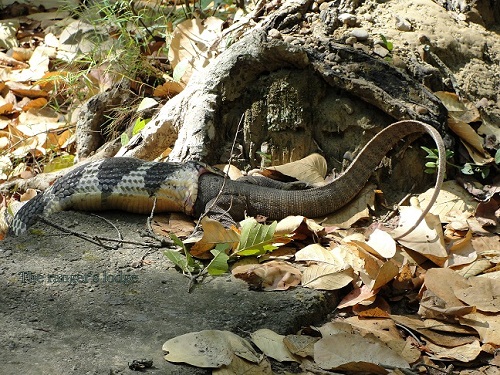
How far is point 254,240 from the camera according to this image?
11.0 feet

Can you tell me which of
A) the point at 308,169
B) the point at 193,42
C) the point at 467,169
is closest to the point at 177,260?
the point at 308,169

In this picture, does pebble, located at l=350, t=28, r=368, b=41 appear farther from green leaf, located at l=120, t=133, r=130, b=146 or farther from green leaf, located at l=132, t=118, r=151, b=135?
green leaf, located at l=120, t=133, r=130, b=146

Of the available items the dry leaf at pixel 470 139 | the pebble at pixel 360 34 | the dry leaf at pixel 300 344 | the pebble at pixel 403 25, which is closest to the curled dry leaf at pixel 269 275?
the dry leaf at pixel 300 344

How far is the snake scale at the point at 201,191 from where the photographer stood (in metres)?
3.98

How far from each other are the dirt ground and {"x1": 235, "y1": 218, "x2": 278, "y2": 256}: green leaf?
0.68 feet

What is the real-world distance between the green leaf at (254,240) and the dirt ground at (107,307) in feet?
0.68

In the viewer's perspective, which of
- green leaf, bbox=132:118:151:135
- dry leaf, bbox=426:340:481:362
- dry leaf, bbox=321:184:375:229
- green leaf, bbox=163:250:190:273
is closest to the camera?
dry leaf, bbox=426:340:481:362

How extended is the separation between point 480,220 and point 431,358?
1.21 meters

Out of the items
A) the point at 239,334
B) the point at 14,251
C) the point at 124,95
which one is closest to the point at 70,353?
the point at 239,334

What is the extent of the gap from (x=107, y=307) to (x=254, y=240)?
794 mm

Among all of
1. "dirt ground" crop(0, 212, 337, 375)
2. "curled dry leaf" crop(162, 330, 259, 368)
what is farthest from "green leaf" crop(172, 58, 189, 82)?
"curled dry leaf" crop(162, 330, 259, 368)

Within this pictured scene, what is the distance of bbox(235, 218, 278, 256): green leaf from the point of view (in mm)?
3352

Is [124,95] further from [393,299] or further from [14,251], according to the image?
[393,299]

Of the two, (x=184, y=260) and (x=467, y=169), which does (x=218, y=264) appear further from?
(x=467, y=169)
